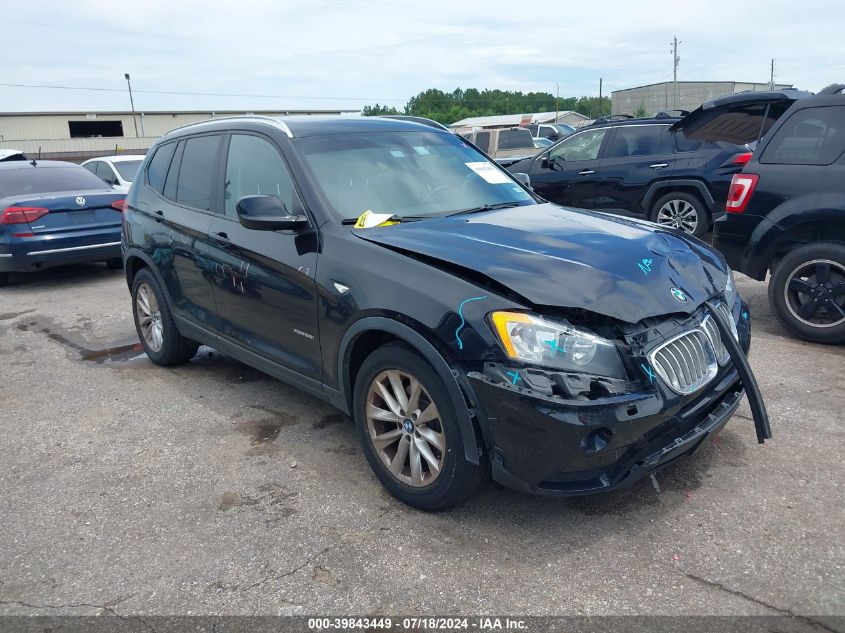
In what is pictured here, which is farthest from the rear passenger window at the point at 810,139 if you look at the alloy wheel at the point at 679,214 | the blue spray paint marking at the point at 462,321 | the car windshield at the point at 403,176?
the blue spray paint marking at the point at 462,321

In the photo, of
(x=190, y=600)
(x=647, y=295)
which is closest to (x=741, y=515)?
(x=647, y=295)

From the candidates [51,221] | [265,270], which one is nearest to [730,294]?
[265,270]

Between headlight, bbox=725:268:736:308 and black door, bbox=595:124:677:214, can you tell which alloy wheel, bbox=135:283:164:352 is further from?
black door, bbox=595:124:677:214

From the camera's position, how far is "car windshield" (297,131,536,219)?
12.7 ft

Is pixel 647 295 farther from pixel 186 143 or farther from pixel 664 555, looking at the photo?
pixel 186 143

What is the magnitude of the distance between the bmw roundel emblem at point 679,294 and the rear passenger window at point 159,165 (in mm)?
3866

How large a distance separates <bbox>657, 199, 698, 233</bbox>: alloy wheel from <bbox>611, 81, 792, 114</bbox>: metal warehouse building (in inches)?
2219

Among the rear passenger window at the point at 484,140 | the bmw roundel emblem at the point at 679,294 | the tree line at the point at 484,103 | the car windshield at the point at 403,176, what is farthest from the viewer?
the tree line at the point at 484,103

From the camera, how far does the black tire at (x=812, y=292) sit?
533cm

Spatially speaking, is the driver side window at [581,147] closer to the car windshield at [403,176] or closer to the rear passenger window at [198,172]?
the car windshield at [403,176]

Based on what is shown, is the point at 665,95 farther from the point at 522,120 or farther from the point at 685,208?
the point at 685,208

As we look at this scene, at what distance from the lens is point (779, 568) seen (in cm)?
276

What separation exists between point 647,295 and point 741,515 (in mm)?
1104

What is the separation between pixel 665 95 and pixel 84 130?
50896 mm
